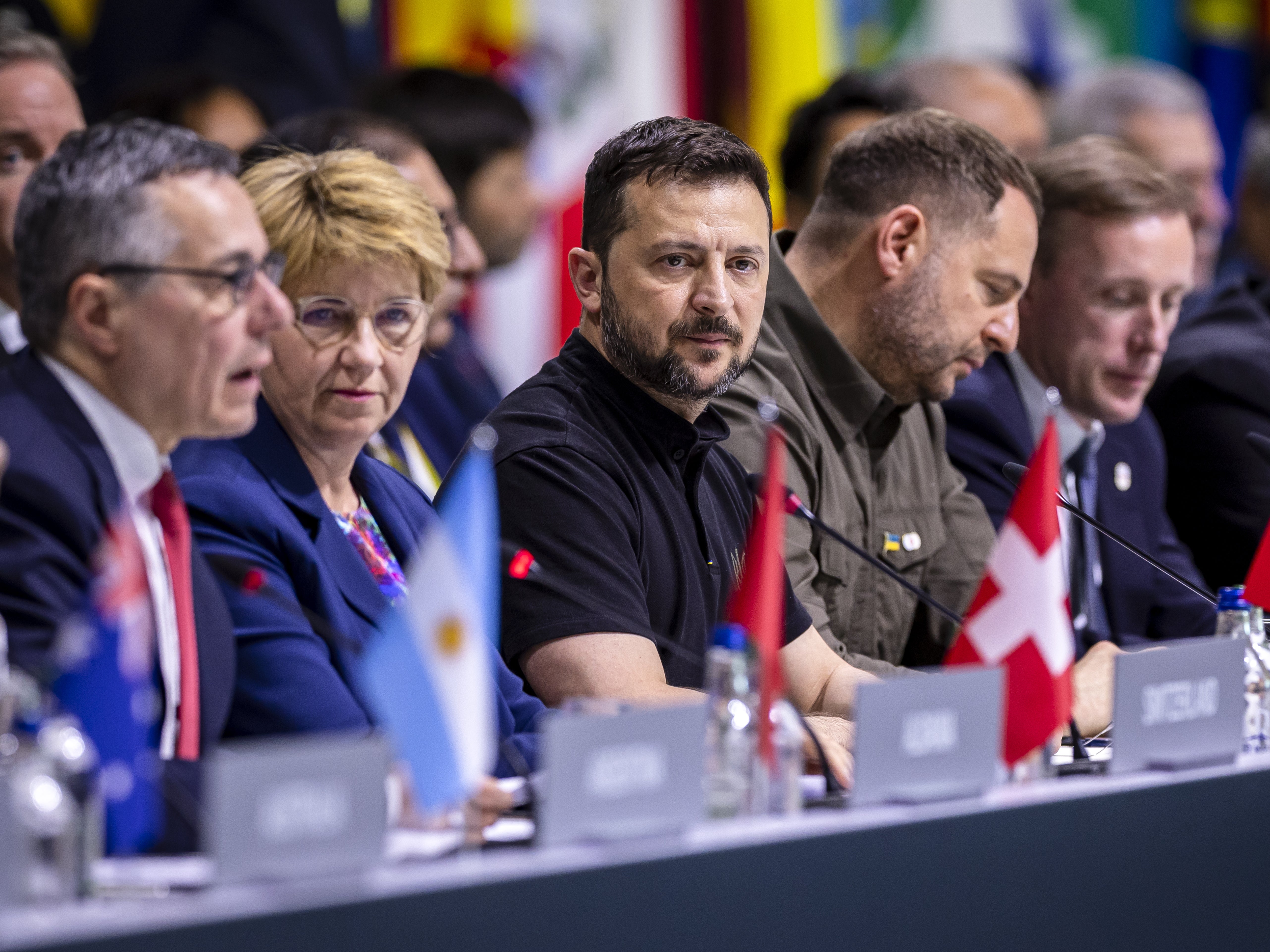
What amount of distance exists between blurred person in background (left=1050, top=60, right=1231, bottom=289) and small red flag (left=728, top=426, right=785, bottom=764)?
2.71 metres

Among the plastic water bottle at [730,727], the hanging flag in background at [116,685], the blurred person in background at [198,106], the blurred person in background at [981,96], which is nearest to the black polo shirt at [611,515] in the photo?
the plastic water bottle at [730,727]

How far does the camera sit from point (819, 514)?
2.32m

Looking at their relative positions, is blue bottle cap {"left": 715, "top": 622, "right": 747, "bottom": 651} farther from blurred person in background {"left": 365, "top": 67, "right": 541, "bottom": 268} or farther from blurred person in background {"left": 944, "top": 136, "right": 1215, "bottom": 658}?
blurred person in background {"left": 365, "top": 67, "right": 541, "bottom": 268}

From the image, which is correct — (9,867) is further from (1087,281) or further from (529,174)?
(529,174)

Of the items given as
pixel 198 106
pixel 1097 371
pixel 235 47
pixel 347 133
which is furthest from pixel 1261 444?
pixel 235 47

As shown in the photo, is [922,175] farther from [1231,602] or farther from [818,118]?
[818,118]

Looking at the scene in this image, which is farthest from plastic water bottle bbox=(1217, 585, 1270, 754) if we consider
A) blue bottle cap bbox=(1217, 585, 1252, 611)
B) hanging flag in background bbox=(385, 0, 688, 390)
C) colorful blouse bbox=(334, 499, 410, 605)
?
hanging flag in background bbox=(385, 0, 688, 390)

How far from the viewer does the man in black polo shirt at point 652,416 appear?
1.85 m

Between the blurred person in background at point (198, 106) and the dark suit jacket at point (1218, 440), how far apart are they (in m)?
1.88

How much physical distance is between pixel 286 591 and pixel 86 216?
427 millimetres

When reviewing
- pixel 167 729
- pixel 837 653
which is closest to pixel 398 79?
pixel 837 653

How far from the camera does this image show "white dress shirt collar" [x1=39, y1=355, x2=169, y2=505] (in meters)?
1.42

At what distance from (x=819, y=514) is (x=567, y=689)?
65cm

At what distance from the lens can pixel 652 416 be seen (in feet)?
6.52
